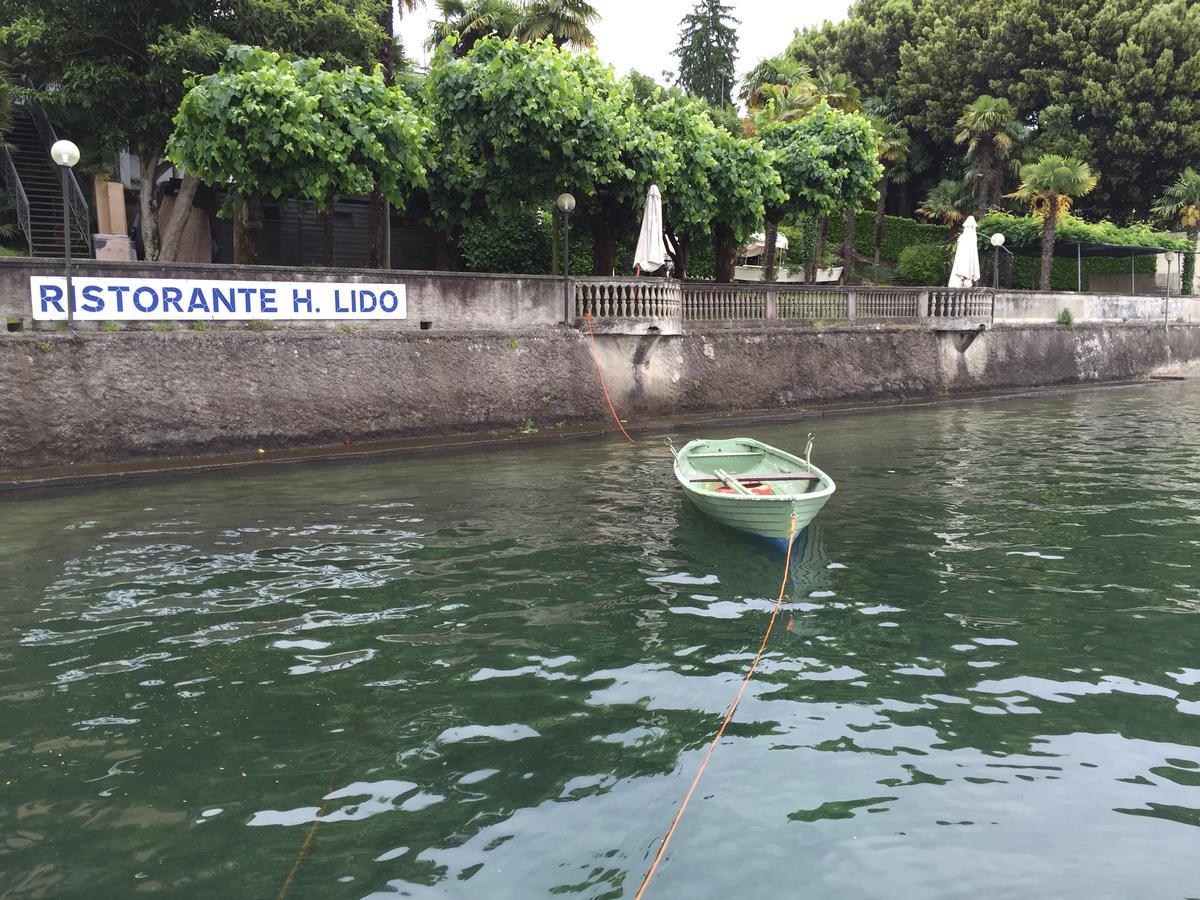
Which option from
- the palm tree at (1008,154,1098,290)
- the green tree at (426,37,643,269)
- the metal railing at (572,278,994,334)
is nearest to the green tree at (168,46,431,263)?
the green tree at (426,37,643,269)

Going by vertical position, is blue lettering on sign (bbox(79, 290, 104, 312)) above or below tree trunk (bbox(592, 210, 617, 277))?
below

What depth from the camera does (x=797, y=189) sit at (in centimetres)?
2341

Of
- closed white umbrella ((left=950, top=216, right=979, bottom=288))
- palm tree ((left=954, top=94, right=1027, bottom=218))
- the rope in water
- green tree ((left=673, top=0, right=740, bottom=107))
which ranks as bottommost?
the rope in water

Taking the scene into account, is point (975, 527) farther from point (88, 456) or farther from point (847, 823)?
point (88, 456)

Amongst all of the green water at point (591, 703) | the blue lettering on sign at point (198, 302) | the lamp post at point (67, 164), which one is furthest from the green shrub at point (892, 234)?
the lamp post at point (67, 164)

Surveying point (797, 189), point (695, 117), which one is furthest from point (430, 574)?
point (797, 189)

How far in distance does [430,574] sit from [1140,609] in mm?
6264

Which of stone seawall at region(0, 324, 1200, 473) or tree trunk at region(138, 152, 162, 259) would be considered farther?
tree trunk at region(138, 152, 162, 259)

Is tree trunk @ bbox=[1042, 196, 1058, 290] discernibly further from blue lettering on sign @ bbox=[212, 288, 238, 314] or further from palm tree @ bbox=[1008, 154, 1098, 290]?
blue lettering on sign @ bbox=[212, 288, 238, 314]

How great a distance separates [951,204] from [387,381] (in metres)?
31.0

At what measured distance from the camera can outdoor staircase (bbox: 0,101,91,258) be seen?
22031 millimetres

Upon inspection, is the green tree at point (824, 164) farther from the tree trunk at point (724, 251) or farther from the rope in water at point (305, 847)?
the rope in water at point (305, 847)

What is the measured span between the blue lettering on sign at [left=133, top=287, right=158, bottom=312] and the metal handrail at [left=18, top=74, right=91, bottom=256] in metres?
8.43

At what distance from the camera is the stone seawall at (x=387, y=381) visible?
47.2 ft
